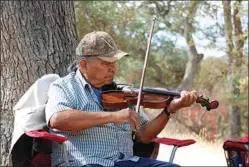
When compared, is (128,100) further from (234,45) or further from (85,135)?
(234,45)

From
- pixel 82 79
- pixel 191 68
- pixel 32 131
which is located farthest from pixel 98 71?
pixel 191 68

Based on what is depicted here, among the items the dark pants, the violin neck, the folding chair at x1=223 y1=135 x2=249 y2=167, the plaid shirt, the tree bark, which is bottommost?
the tree bark

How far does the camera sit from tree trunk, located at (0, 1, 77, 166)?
395 centimetres

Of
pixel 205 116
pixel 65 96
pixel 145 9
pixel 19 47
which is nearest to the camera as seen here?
pixel 65 96

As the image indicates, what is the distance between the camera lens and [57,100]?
305 centimetres

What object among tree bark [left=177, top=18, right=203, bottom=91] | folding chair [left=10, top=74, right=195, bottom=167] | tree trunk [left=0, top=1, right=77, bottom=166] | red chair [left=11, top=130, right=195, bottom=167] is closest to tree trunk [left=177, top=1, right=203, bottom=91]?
tree bark [left=177, top=18, right=203, bottom=91]

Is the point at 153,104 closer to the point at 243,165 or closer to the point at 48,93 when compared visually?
the point at 48,93

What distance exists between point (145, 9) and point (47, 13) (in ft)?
30.8

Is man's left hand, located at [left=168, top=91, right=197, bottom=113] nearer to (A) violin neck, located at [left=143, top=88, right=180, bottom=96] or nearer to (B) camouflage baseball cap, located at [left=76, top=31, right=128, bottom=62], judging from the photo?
(A) violin neck, located at [left=143, top=88, right=180, bottom=96]

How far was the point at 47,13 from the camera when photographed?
406cm

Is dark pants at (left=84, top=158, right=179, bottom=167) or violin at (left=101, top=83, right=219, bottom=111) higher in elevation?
violin at (left=101, top=83, right=219, bottom=111)

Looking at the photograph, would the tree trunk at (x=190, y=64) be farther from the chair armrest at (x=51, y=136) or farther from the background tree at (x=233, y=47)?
the chair armrest at (x=51, y=136)

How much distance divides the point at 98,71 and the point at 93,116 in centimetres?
29

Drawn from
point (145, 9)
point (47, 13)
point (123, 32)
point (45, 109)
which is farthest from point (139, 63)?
point (45, 109)
